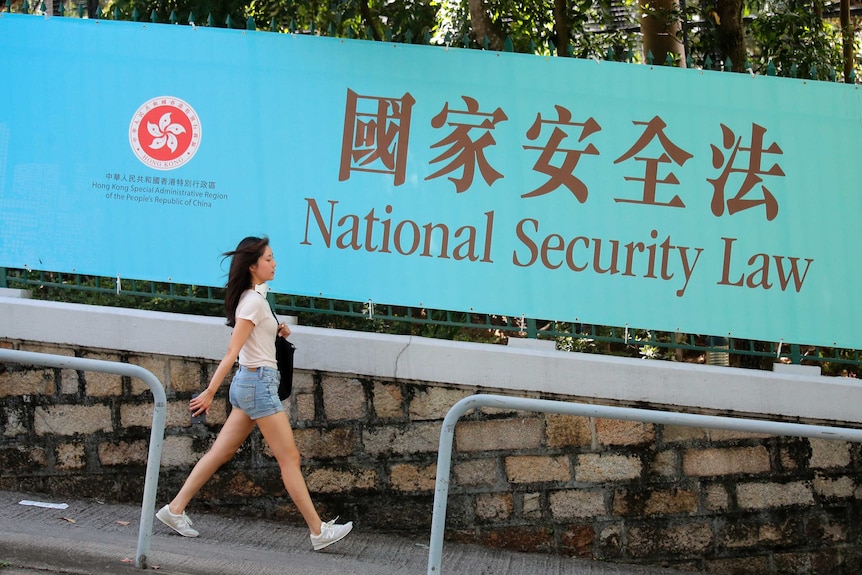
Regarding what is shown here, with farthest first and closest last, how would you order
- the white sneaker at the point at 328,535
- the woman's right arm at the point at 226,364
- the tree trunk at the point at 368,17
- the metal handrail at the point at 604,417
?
the tree trunk at the point at 368,17 < the white sneaker at the point at 328,535 < the woman's right arm at the point at 226,364 < the metal handrail at the point at 604,417

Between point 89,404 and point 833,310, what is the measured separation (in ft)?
14.5

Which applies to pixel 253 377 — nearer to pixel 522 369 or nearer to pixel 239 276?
pixel 239 276

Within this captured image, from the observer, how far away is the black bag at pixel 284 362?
5.03 metres

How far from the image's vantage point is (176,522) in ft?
16.6

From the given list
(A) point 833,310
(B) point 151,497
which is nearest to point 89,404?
(B) point 151,497

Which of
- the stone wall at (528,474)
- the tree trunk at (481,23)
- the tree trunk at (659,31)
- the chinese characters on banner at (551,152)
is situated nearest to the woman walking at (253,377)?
the stone wall at (528,474)

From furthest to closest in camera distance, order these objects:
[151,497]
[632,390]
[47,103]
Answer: [47,103], [632,390], [151,497]

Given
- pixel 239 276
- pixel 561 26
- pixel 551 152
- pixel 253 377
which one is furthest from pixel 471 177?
pixel 561 26

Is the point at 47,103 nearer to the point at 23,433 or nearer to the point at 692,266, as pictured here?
the point at 23,433

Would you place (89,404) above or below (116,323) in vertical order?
below

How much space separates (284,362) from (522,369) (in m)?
1.37

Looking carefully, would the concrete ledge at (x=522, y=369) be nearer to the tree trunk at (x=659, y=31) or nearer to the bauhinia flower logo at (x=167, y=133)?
the bauhinia flower logo at (x=167, y=133)

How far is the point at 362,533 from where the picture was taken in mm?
5660

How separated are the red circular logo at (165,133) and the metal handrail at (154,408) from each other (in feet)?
5.53
